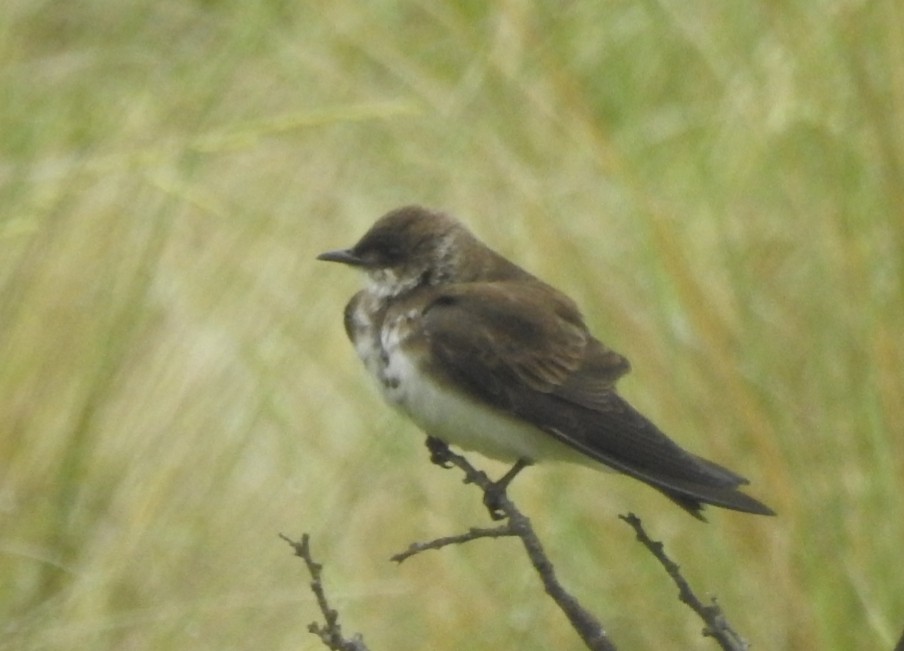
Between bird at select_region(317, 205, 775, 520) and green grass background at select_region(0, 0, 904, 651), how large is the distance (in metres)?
0.60

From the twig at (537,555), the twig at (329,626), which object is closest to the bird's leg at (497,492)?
the twig at (537,555)

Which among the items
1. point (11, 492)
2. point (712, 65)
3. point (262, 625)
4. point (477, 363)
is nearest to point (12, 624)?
point (11, 492)

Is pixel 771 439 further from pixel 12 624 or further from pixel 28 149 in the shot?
pixel 28 149

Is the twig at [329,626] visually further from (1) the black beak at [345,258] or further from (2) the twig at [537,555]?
(1) the black beak at [345,258]

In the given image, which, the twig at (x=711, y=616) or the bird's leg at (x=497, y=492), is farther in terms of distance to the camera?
the bird's leg at (x=497, y=492)

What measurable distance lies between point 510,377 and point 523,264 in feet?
4.14

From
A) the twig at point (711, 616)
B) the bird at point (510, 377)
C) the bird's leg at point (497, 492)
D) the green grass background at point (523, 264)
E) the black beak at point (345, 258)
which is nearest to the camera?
the twig at point (711, 616)

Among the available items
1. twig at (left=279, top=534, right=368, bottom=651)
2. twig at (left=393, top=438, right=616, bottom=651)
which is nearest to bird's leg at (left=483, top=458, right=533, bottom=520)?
twig at (left=393, top=438, right=616, bottom=651)

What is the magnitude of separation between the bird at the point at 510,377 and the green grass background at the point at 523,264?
1.96ft

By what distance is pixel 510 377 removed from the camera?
9.54ft

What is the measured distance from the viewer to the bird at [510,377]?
2.80 meters

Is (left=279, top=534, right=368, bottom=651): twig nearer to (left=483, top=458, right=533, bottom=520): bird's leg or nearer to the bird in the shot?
(left=483, top=458, right=533, bottom=520): bird's leg

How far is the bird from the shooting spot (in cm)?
280

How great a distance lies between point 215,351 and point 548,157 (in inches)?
33.3
